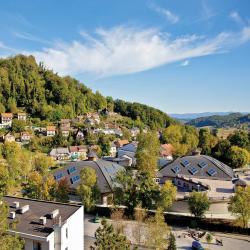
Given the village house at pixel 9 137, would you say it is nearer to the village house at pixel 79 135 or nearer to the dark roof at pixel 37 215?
the village house at pixel 79 135

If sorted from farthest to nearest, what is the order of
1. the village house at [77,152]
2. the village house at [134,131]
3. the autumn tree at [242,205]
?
the village house at [134,131]
the village house at [77,152]
the autumn tree at [242,205]

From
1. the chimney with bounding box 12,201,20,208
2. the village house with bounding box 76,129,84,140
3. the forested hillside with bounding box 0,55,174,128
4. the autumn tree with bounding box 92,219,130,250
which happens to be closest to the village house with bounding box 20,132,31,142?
the village house with bounding box 76,129,84,140

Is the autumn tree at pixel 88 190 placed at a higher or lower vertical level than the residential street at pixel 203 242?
higher

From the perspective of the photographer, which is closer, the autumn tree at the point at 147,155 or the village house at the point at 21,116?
the autumn tree at the point at 147,155

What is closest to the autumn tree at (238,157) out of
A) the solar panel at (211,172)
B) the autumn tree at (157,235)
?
the solar panel at (211,172)

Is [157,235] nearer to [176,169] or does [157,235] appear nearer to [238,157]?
[176,169]

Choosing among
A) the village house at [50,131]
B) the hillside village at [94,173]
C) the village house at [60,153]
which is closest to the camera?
the hillside village at [94,173]

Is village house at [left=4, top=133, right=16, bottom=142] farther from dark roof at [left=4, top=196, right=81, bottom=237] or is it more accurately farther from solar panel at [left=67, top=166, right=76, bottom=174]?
dark roof at [left=4, top=196, right=81, bottom=237]
